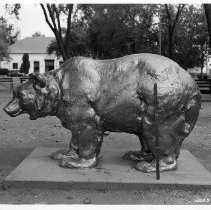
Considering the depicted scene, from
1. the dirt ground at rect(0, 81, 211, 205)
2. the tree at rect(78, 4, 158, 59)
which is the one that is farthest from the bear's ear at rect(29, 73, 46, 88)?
the tree at rect(78, 4, 158, 59)

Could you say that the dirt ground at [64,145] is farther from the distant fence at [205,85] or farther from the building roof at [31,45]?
the building roof at [31,45]

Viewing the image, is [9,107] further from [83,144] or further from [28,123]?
[28,123]

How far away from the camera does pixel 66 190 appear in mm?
5703

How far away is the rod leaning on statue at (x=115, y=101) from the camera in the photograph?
595 centimetres

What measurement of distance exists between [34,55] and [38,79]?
7745 cm

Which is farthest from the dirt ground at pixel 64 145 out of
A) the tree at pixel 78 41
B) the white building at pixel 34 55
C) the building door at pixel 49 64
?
the white building at pixel 34 55

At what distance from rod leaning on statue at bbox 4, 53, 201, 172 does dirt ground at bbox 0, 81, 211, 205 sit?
26.9 inches

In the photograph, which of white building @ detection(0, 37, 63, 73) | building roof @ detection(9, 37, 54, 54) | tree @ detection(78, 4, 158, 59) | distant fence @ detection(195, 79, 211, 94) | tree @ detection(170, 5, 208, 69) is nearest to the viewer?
distant fence @ detection(195, 79, 211, 94)

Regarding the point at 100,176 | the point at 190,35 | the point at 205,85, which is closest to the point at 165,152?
the point at 100,176

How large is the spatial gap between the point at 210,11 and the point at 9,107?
13.3m

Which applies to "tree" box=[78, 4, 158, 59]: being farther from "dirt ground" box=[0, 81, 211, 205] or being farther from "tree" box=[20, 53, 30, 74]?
"tree" box=[20, 53, 30, 74]

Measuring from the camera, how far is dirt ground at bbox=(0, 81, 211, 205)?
5434mm

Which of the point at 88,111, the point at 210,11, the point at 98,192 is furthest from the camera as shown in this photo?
the point at 210,11

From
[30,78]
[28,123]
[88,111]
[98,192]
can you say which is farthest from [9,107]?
[28,123]
